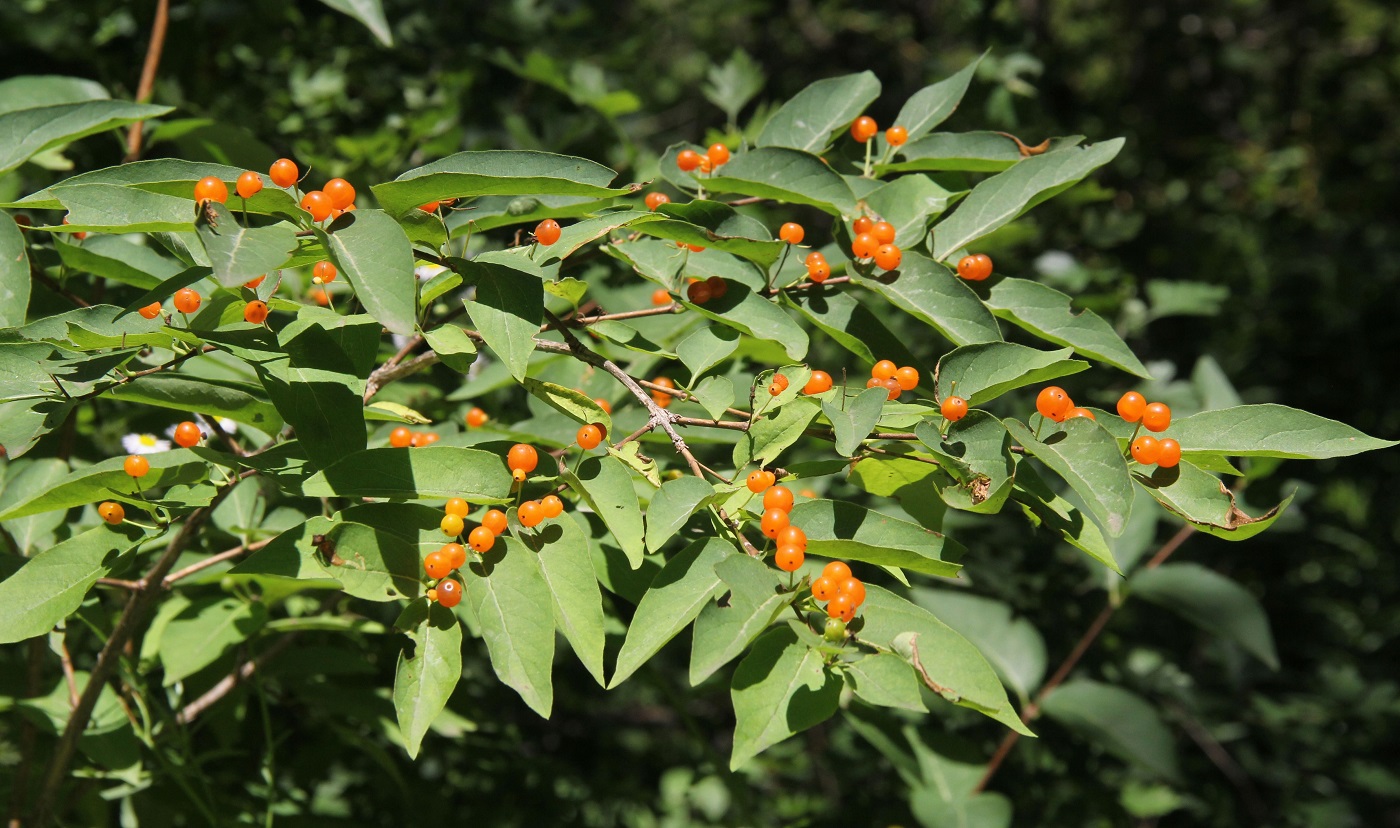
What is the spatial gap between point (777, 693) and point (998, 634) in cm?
155

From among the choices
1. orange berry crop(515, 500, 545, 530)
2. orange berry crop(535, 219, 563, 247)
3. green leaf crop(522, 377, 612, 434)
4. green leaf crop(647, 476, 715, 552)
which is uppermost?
orange berry crop(535, 219, 563, 247)

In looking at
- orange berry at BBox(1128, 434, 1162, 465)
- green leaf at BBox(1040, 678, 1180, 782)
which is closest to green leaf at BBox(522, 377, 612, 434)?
orange berry at BBox(1128, 434, 1162, 465)

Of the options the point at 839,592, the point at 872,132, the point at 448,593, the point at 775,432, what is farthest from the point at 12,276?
the point at 872,132

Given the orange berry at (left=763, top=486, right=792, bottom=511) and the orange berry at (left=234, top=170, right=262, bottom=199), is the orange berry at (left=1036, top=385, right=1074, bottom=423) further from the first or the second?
the orange berry at (left=234, top=170, right=262, bottom=199)

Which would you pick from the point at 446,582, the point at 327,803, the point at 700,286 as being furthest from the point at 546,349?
the point at 327,803

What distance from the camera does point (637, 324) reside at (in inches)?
65.6

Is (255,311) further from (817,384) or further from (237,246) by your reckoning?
(817,384)

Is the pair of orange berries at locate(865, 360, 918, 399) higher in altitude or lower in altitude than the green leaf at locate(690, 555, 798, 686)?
higher

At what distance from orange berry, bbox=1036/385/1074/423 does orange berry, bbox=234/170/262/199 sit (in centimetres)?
80

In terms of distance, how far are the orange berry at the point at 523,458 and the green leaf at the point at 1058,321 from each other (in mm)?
616

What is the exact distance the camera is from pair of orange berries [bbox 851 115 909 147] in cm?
150

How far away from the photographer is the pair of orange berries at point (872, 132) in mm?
1498

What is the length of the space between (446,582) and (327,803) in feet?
5.27

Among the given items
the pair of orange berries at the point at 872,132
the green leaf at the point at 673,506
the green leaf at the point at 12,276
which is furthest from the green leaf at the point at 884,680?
the green leaf at the point at 12,276
